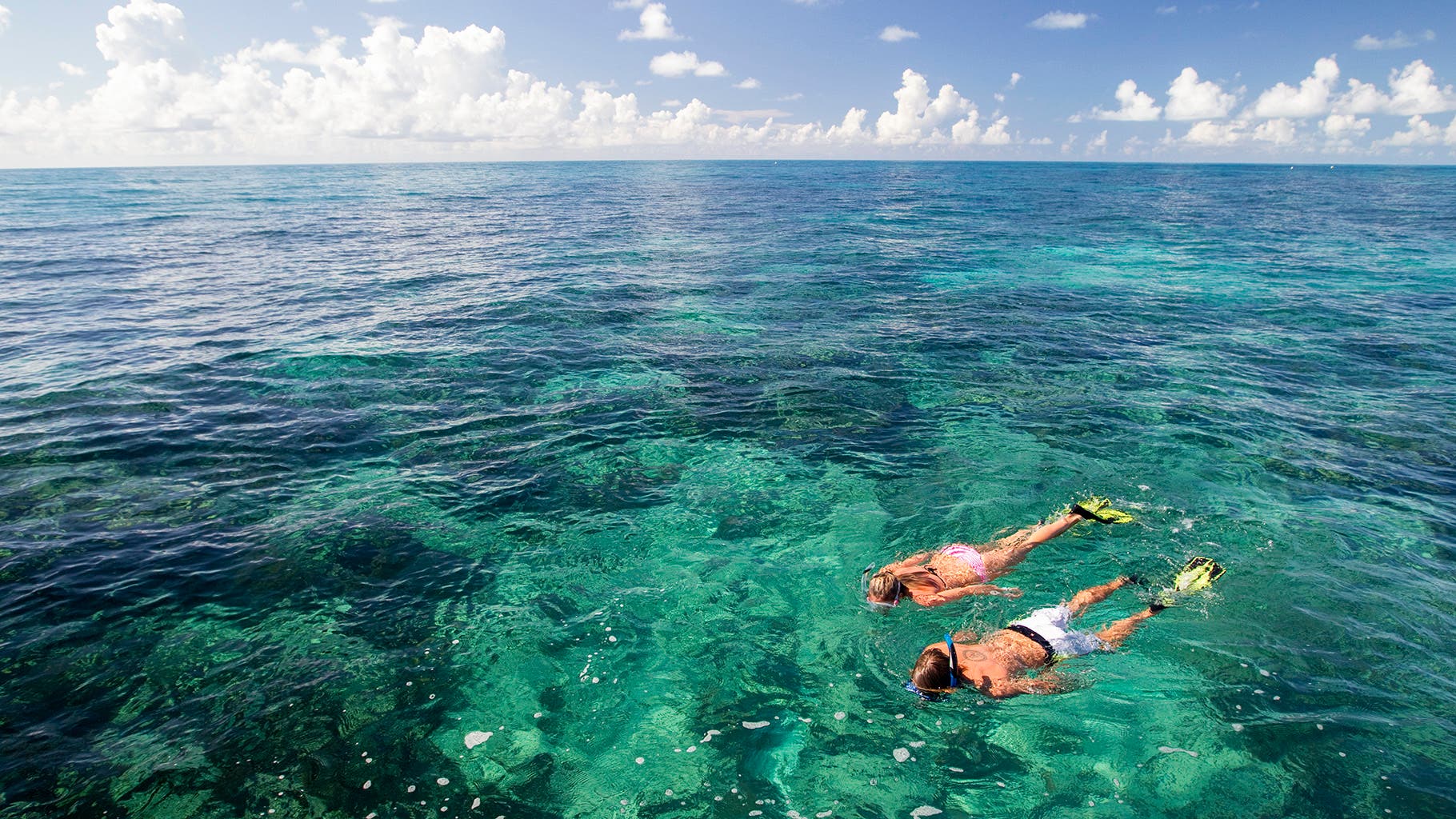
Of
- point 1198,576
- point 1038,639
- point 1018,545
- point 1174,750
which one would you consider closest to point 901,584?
point 1038,639

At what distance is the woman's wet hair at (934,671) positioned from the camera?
26.7 ft

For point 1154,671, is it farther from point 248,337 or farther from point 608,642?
point 248,337

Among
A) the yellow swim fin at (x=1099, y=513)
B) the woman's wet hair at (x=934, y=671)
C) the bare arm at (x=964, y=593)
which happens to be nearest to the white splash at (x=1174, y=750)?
the woman's wet hair at (x=934, y=671)

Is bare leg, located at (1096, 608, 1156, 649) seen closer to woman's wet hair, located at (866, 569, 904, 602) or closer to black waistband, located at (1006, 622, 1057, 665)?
black waistband, located at (1006, 622, 1057, 665)

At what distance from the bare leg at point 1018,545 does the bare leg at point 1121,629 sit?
1.69m

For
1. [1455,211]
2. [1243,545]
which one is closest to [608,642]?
[1243,545]

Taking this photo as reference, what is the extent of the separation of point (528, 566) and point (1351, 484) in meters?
17.3

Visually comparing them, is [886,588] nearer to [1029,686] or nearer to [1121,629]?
[1029,686]

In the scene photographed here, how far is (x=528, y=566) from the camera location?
37.4ft

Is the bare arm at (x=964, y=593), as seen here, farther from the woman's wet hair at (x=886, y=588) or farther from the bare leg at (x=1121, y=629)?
the bare leg at (x=1121, y=629)

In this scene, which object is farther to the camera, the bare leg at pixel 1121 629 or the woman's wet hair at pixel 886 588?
the woman's wet hair at pixel 886 588

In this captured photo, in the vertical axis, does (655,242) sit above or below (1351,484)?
above

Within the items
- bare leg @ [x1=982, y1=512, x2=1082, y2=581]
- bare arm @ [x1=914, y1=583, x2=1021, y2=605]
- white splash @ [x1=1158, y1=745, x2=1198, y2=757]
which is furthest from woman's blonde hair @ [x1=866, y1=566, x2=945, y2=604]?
white splash @ [x1=1158, y1=745, x2=1198, y2=757]

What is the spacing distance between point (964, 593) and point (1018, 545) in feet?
6.21
